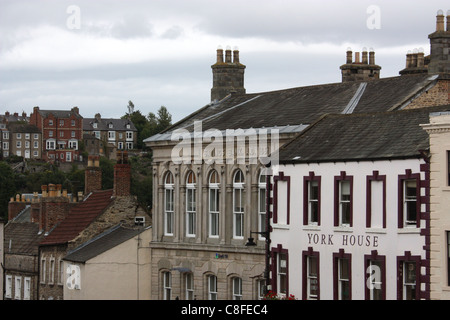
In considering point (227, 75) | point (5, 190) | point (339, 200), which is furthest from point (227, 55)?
point (5, 190)

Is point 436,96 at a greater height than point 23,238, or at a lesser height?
greater

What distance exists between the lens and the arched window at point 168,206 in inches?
2499

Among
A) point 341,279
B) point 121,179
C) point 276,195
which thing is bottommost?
point 341,279

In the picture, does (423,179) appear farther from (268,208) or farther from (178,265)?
(178,265)

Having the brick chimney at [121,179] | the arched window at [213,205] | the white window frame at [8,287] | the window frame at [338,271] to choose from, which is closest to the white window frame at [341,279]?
the window frame at [338,271]

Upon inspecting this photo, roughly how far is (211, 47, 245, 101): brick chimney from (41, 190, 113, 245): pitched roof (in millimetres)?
8071

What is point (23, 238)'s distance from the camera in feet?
249

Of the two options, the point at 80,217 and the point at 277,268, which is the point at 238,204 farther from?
the point at 80,217

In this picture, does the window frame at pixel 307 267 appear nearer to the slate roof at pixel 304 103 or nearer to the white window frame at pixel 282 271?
the white window frame at pixel 282 271

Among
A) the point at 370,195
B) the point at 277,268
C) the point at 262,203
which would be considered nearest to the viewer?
the point at 370,195

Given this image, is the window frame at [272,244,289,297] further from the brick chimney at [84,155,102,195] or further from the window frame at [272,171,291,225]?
the brick chimney at [84,155,102,195]

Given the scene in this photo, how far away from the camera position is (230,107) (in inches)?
2589

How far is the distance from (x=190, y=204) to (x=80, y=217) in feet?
32.4
